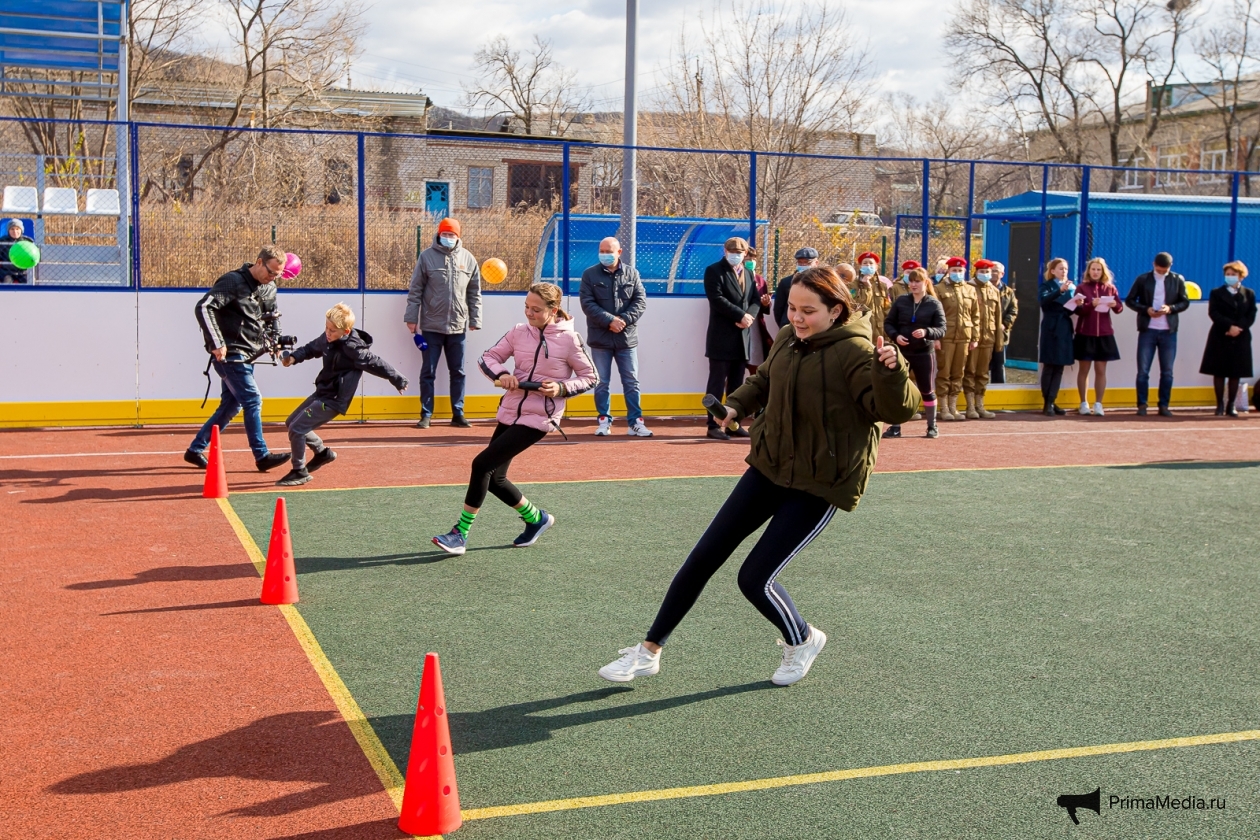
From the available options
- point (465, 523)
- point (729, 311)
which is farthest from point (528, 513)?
point (729, 311)

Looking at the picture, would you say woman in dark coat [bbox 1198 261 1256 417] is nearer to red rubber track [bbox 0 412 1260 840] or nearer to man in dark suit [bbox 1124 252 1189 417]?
man in dark suit [bbox 1124 252 1189 417]

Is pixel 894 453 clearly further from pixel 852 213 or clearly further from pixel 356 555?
pixel 852 213

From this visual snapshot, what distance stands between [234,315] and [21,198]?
30.0 feet

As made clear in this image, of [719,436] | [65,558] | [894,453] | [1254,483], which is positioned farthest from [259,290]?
[1254,483]

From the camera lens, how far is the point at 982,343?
1611cm

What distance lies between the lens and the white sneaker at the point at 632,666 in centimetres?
555

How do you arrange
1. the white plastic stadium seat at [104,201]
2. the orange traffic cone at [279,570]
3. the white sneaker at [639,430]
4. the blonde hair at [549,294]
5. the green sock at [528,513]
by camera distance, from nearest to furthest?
the orange traffic cone at [279,570] → the blonde hair at [549,294] → the green sock at [528,513] → the white sneaker at [639,430] → the white plastic stadium seat at [104,201]

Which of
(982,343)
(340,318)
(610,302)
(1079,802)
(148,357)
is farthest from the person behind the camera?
(982,343)

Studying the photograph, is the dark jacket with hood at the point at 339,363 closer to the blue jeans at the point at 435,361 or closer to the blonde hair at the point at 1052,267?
the blue jeans at the point at 435,361

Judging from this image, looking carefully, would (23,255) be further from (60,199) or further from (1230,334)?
(1230,334)

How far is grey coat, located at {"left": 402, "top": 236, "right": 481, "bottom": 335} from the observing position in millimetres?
13852

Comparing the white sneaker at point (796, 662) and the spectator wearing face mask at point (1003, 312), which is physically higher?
the spectator wearing face mask at point (1003, 312)

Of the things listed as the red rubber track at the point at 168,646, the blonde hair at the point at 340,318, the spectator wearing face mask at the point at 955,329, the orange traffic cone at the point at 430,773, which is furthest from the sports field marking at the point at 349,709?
the spectator wearing face mask at the point at 955,329

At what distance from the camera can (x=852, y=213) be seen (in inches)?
1013
